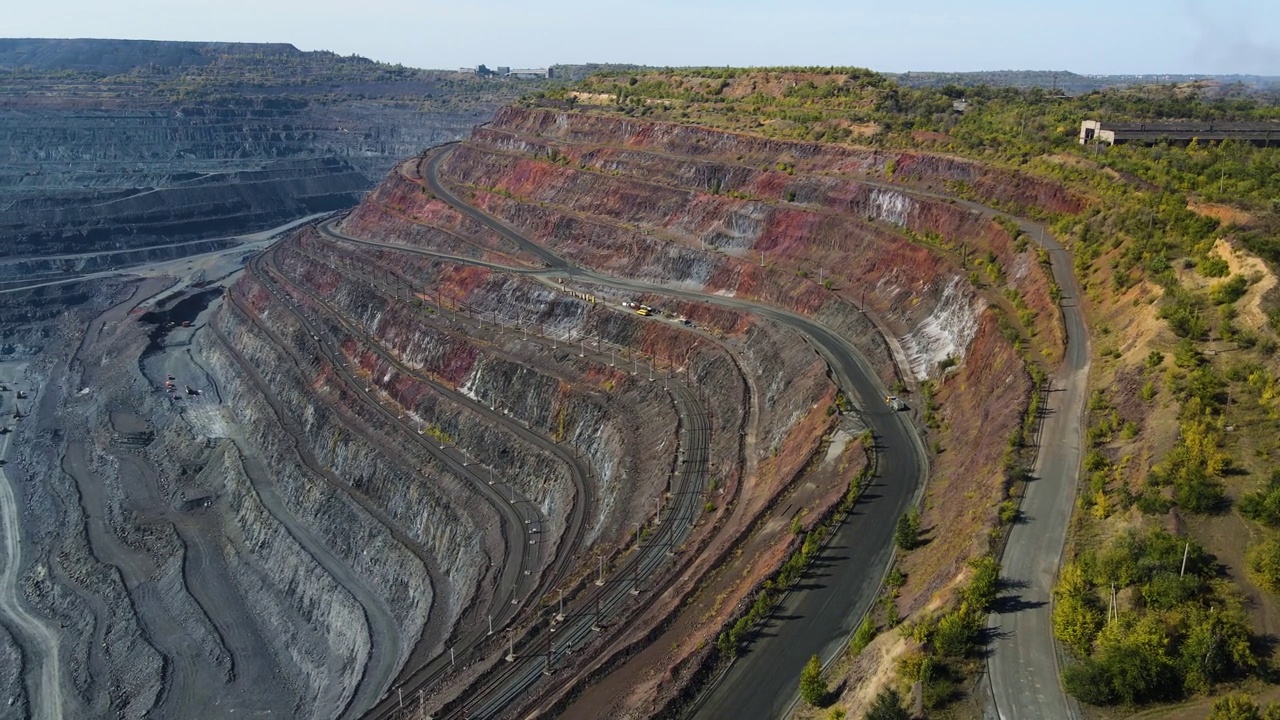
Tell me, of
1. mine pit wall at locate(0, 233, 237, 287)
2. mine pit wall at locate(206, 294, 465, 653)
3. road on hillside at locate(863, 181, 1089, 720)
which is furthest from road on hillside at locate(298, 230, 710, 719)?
mine pit wall at locate(0, 233, 237, 287)

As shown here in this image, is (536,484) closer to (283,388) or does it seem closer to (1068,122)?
(283,388)

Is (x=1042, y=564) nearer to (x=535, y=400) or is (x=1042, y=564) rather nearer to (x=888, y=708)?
(x=888, y=708)

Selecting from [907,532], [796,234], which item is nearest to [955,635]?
[907,532]

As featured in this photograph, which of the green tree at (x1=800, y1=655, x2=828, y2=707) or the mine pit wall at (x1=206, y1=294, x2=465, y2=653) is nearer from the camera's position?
the green tree at (x1=800, y1=655, x2=828, y2=707)

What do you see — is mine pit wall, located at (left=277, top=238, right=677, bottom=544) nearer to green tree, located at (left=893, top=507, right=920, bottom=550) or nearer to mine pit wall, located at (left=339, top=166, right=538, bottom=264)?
mine pit wall, located at (left=339, top=166, right=538, bottom=264)

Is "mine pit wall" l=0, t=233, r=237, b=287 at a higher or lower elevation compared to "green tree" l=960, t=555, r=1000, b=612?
lower

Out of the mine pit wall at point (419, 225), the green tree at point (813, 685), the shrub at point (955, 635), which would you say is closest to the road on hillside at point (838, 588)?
the green tree at point (813, 685)

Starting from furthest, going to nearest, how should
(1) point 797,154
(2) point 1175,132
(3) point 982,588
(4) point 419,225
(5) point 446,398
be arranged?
(4) point 419,225
(1) point 797,154
(2) point 1175,132
(5) point 446,398
(3) point 982,588

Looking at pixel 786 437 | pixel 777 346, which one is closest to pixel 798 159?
pixel 777 346
